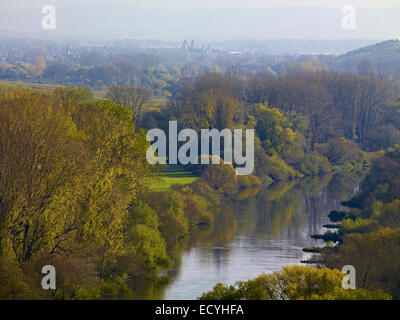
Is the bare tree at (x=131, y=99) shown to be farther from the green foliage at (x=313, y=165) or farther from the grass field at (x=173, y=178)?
the green foliage at (x=313, y=165)

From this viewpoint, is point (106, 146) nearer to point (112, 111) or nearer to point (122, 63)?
point (112, 111)

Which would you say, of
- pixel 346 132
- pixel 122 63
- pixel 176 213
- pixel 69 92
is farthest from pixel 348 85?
pixel 122 63

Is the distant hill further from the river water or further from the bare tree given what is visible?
the river water

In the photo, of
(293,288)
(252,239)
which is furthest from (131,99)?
(293,288)

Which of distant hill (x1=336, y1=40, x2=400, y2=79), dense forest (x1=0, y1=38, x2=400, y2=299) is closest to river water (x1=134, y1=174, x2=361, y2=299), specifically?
dense forest (x1=0, y1=38, x2=400, y2=299)

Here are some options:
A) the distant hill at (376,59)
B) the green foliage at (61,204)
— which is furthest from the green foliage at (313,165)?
the distant hill at (376,59)

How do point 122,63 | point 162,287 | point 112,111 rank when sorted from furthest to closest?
point 122,63
point 112,111
point 162,287
